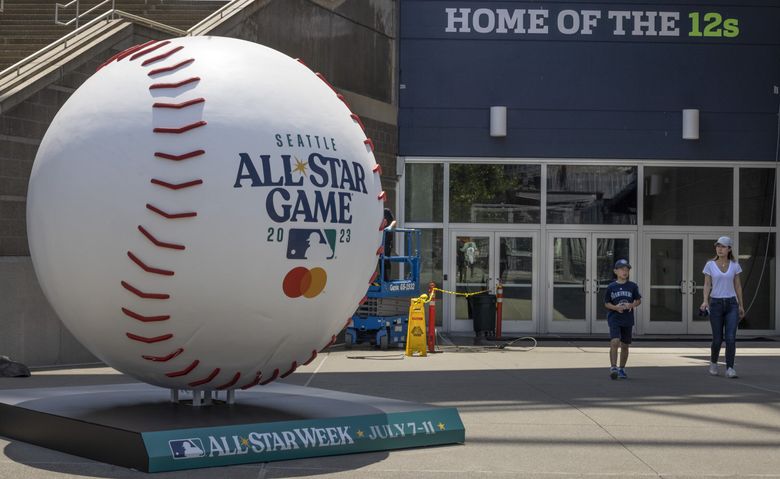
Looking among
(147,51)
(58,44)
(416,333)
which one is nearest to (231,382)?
(147,51)

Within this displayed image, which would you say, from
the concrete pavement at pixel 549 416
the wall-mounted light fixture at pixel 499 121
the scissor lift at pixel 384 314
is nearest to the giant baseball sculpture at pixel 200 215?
the concrete pavement at pixel 549 416

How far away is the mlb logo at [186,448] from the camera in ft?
23.6

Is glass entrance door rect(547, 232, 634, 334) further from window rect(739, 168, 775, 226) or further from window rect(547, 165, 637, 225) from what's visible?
window rect(739, 168, 775, 226)

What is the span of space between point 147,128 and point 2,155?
7658mm

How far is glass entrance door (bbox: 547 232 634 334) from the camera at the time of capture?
23.5 meters

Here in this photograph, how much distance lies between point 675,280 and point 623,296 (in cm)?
1000

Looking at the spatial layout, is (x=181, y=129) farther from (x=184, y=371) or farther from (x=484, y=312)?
(x=484, y=312)

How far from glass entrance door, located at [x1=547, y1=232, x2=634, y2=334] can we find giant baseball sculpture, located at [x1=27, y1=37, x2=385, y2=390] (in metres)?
15.8

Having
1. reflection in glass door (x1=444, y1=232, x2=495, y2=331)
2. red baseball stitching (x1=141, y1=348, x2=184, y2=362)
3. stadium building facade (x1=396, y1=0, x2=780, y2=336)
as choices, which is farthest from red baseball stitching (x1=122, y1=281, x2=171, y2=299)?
reflection in glass door (x1=444, y1=232, x2=495, y2=331)

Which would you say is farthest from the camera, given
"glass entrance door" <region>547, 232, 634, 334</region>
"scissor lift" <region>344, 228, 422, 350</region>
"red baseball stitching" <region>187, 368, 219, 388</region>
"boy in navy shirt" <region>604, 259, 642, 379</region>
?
"glass entrance door" <region>547, 232, 634, 334</region>

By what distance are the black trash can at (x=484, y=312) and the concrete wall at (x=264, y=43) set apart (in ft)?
9.69

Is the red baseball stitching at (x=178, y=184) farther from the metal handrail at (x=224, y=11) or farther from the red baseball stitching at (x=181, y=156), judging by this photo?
the metal handrail at (x=224, y=11)

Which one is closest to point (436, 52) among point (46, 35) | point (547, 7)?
point (547, 7)

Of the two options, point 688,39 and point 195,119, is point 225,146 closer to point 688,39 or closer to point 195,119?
point 195,119
